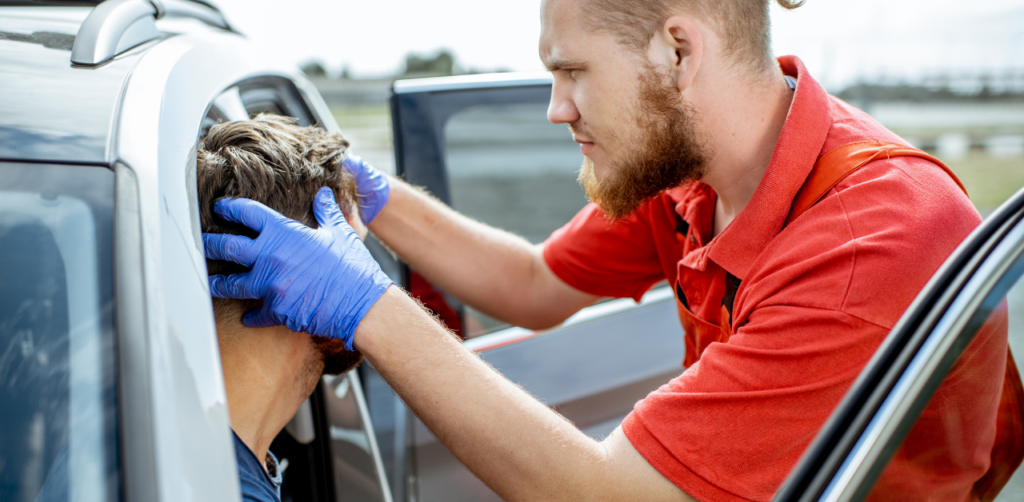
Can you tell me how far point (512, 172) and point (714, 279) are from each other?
11674mm

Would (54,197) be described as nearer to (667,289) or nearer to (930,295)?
(930,295)

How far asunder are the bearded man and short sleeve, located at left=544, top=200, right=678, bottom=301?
0.35 metres

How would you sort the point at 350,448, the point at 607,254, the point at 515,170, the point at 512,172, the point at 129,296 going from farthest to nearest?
1. the point at 515,170
2. the point at 512,172
3. the point at 607,254
4. the point at 350,448
5. the point at 129,296

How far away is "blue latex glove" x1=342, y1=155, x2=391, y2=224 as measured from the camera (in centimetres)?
178

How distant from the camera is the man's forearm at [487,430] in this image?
1.19 metres

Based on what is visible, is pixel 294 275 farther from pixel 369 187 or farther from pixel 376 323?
pixel 369 187

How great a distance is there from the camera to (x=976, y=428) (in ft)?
3.25

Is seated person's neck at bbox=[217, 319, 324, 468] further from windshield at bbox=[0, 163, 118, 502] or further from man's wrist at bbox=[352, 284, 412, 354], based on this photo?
windshield at bbox=[0, 163, 118, 502]

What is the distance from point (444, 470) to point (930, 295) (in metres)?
1.45

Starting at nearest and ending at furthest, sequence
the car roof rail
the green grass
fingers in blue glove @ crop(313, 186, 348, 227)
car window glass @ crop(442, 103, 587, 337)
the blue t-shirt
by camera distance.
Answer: the car roof rail, the blue t-shirt, fingers in blue glove @ crop(313, 186, 348, 227), car window glass @ crop(442, 103, 587, 337), the green grass

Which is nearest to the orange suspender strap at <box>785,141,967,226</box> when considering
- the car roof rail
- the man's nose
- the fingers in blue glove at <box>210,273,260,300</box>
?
the man's nose

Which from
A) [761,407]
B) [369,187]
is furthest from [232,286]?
[761,407]

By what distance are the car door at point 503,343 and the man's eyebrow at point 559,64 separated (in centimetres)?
65

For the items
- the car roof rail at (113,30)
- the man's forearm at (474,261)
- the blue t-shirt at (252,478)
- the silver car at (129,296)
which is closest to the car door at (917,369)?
the silver car at (129,296)
